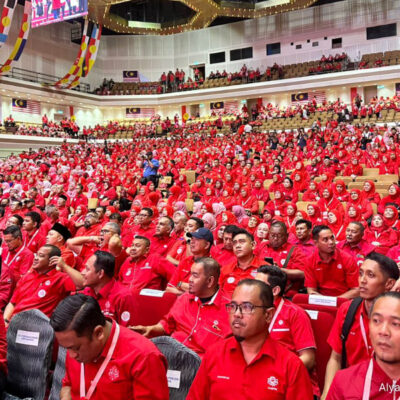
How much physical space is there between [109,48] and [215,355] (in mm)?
31682

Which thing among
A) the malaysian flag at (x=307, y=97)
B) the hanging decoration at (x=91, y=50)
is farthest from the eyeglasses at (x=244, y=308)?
the malaysian flag at (x=307, y=97)

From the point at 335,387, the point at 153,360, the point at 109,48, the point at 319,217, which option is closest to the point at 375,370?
the point at 335,387

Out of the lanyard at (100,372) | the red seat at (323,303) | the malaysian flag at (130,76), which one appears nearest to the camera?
the lanyard at (100,372)

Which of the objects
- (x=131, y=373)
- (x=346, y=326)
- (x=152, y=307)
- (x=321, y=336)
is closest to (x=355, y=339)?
(x=346, y=326)

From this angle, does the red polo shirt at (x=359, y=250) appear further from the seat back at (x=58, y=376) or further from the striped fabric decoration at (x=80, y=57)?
the striped fabric decoration at (x=80, y=57)

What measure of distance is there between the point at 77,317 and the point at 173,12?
30130 millimetres

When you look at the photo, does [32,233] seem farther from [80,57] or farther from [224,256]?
[80,57]

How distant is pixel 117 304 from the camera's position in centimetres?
279

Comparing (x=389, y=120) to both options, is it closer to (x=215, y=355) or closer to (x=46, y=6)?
(x=46, y=6)

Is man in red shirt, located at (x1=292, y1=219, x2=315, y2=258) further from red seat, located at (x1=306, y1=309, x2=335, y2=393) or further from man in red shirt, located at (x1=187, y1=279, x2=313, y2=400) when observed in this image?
man in red shirt, located at (x1=187, y1=279, x2=313, y2=400)

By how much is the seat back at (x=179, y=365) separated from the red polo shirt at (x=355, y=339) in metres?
0.76

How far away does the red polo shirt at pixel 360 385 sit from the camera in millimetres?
1505

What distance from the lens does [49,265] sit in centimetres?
330

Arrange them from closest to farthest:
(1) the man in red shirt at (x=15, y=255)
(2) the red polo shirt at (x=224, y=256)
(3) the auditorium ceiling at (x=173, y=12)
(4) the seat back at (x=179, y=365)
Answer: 1. (4) the seat back at (x=179, y=365)
2. (2) the red polo shirt at (x=224, y=256)
3. (1) the man in red shirt at (x=15, y=255)
4. (3) the auditorium ceiling at (x=173, y=12)
